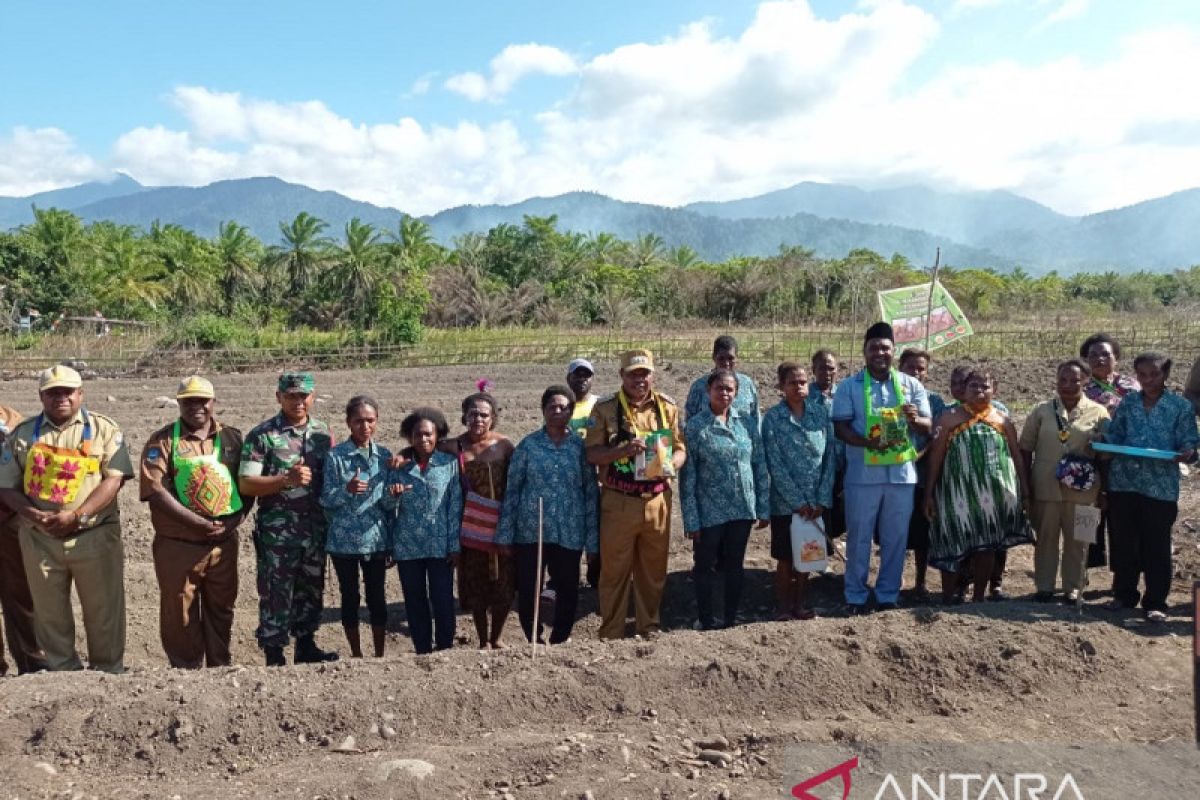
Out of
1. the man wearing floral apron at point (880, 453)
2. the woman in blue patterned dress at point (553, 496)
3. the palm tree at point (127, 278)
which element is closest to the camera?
the woman in blue patterned dress at point (553, 496)

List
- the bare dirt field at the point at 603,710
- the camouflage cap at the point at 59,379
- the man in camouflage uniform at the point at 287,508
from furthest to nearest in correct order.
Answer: the man in camouflage uniform at the point at 287,508 → the camouflage cap at the point at 59,379 → the bare dirt field at the point at 603,710

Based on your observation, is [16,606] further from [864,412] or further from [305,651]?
[864,412]

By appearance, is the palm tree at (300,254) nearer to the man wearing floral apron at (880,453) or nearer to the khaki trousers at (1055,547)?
the man wearing floral apron at (880,453)

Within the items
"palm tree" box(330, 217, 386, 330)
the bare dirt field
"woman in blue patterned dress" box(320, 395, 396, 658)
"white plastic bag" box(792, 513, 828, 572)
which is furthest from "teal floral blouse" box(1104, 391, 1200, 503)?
"palm tree" box(330, 217, 386, 330)

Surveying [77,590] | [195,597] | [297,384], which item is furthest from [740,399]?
[77,590]

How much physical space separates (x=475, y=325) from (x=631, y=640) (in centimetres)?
2994

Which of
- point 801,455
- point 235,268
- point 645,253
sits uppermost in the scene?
point 645,253

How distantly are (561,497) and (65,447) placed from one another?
94.2 inches

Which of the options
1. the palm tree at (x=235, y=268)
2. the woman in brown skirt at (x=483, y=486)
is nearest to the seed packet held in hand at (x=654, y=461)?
the woman in brown skirt at (x=483, y=486)

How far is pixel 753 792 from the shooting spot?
10.0 feet

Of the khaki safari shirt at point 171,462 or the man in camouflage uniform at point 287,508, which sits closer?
the khaki safari shirt at point 171,462

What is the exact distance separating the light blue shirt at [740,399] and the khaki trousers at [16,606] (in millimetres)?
3623

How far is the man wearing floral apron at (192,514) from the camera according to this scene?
419 cm

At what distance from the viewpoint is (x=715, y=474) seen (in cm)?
470
